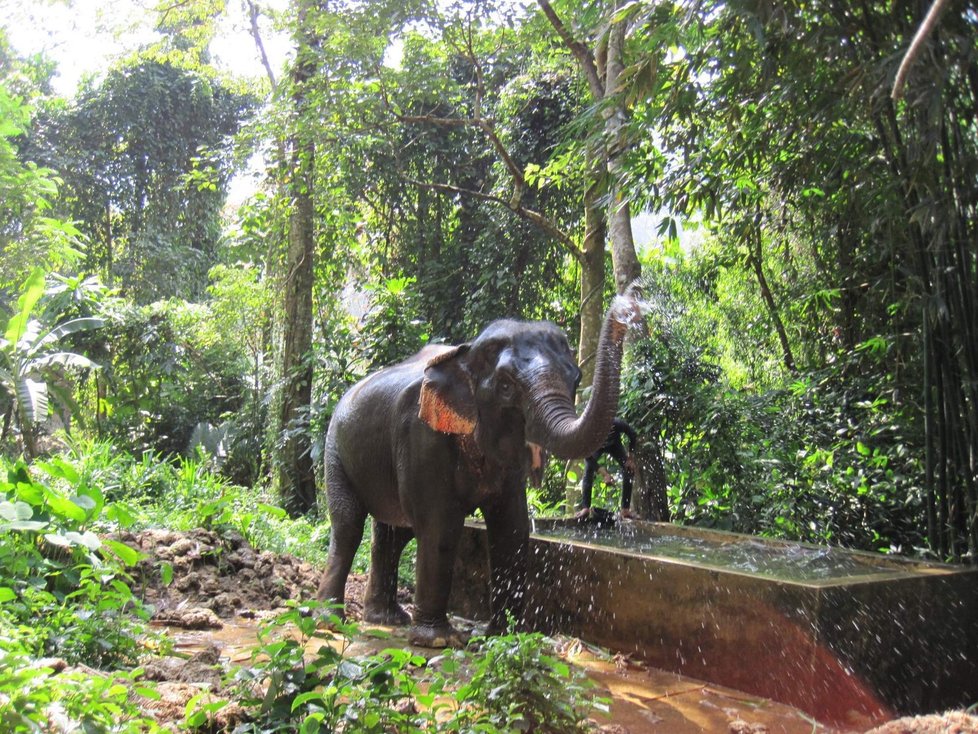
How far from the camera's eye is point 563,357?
433 centimetres

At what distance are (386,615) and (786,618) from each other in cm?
258

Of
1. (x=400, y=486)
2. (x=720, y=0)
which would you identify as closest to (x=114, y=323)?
(x=400, y=486)

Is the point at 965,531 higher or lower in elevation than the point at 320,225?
lower

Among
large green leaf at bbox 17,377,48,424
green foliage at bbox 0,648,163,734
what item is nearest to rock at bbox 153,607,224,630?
green foliage at bbox 0,648,163,734

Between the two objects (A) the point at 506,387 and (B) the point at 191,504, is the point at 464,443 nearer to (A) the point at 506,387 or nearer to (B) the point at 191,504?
(A) the point at 506,387

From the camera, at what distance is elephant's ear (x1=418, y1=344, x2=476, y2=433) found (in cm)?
447

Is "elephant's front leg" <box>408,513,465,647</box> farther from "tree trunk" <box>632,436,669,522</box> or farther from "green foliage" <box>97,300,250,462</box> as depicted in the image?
"green foliage" <box>97,300,250,462</box>

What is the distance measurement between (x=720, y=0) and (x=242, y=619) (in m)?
4.45

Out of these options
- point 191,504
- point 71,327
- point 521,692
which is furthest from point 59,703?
point 71,327

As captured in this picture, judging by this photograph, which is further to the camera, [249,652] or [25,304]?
[25,304]

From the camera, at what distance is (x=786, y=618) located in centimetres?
372

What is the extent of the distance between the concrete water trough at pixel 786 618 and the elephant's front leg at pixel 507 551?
22cm

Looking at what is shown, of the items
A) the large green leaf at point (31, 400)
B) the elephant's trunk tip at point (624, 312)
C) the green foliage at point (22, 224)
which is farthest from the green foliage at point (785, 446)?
the green foliage at point (22, 224)

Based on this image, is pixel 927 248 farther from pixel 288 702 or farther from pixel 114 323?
pixel 114 323
